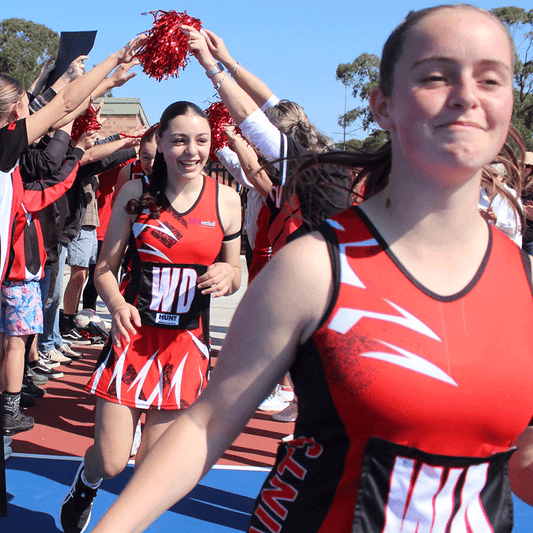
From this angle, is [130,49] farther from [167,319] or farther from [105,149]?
[105,149]

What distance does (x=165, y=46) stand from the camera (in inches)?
150

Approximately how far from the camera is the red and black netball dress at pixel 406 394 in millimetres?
1136

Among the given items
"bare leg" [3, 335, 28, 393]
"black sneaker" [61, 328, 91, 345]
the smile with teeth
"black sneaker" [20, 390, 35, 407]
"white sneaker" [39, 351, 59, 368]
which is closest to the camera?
the smile with teeth

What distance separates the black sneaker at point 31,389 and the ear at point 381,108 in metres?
5.10

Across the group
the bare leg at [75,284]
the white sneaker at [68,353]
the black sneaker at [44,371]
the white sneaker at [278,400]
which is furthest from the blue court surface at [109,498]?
the bare leg at [75,284]

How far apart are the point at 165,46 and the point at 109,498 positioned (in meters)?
2.73

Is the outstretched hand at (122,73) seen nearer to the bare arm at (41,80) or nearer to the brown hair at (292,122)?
the brown hair at (292,122)

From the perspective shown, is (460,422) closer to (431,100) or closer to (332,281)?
(332,281)

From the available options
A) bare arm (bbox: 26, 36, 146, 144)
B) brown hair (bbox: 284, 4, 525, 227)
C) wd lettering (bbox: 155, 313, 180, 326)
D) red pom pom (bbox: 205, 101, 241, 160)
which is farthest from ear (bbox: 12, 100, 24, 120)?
brown hair (bbox: 284, 4, 525, 227)

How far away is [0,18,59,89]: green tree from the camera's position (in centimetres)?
3881

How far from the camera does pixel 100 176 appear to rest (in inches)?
322

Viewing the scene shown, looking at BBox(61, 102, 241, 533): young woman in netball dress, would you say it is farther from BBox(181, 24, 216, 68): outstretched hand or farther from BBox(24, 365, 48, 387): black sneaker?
BBox(24, 365, 48, 387): black sneaker

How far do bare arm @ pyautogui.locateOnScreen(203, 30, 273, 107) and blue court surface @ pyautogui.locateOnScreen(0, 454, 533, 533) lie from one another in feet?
7.74

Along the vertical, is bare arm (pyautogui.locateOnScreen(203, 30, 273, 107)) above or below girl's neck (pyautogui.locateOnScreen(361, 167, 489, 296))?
above
